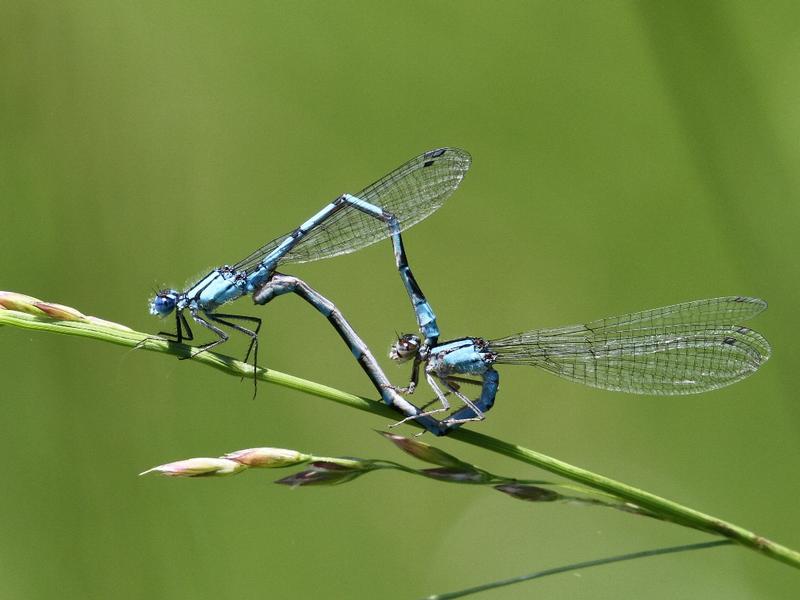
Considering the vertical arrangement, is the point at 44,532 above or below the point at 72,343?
below

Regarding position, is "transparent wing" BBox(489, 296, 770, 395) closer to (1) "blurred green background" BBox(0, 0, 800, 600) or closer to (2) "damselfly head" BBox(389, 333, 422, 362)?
(2) "damselfly head" BBox(389, 333, 422, 362)

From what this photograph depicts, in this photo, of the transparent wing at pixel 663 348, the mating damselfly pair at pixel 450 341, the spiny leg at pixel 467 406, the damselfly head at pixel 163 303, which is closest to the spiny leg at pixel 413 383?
the mating damselfly pair at pixel 450 341

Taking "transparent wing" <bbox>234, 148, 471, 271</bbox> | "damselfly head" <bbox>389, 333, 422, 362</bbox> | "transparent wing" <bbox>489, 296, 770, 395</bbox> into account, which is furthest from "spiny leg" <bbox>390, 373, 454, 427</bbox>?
"transparent wing" <bbox>234, 148, 471, 271</bbox>

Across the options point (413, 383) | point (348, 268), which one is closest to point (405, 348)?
point (413, 383)

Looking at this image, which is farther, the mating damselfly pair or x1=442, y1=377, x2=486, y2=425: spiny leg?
the mating damselfly pair

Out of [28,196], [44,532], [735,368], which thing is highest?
[28,196]

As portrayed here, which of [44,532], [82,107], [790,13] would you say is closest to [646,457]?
[790,13]

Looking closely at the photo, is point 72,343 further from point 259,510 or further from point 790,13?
point 790,13
